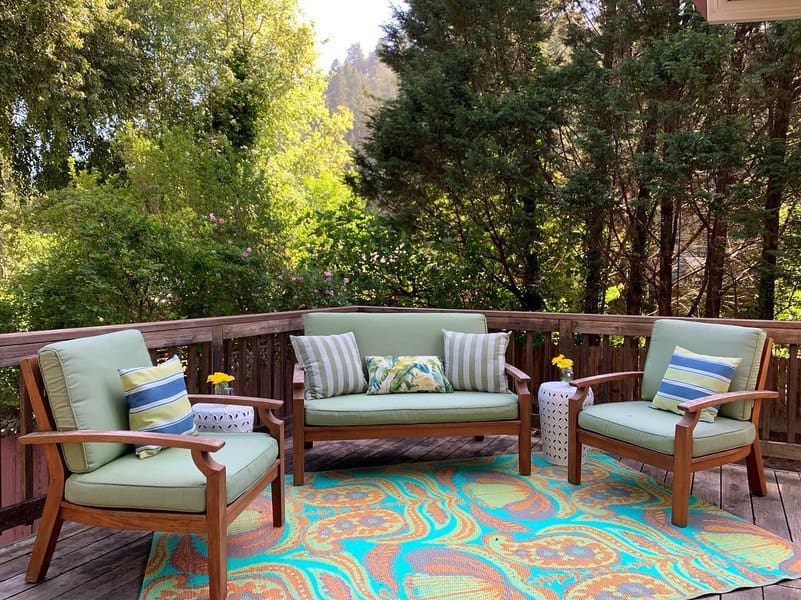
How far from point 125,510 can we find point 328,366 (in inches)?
60.6

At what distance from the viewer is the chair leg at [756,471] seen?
3021mm

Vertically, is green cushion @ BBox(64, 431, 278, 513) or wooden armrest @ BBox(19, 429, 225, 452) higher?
wooden armrest @ BBox(19, 429, 225, 452)

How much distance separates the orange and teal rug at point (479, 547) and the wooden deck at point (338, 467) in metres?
0.09

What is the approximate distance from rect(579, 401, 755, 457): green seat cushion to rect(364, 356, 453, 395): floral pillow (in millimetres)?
853

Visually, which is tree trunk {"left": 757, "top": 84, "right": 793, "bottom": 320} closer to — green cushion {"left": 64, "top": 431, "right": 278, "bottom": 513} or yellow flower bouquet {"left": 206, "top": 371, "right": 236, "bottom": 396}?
yellow flower bouquet {"left": 206, "top": 371, "right": 236, "bottom": 396}

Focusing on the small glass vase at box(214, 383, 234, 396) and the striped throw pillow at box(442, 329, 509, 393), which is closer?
the small glass vase at box(214, 383, 234, 396)

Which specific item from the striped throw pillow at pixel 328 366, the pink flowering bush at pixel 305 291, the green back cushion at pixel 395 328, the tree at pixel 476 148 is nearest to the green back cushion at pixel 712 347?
the green back cushion at pixel 395 328

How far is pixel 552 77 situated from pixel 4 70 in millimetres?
7405

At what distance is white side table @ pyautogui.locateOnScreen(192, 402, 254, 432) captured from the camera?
297 cm

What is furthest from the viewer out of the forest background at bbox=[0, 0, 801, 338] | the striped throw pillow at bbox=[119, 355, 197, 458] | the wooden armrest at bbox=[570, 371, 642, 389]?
the forest background at bbox=[0, 0, 801, 338]

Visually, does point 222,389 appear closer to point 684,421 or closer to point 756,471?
point 684,421

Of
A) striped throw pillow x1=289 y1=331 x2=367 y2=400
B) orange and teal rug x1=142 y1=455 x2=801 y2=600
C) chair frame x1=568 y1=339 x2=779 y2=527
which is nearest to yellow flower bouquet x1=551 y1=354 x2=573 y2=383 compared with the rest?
chair frame x1=568 y1=339 x2=779 y2=527

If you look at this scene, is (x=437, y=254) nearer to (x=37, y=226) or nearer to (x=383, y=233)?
(x=383, y=233)

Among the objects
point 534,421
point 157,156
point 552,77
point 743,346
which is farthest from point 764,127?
point 157,156
